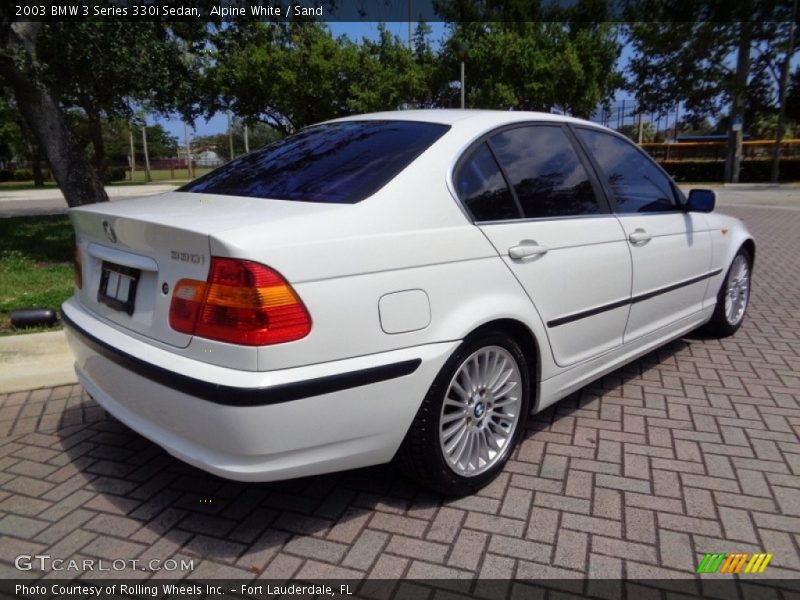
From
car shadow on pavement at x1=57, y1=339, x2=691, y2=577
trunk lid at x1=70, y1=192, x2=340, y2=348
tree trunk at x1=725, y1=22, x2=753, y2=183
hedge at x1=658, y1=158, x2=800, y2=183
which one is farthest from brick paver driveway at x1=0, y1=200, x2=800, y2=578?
hedge at x1=658, y1=158, x2=800, y2=183

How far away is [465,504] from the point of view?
8.88ft

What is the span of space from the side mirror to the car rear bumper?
98.3 inches

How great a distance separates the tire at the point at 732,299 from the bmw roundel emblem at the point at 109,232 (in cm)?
413

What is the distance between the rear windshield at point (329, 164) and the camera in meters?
2.55

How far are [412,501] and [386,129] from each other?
1.73m

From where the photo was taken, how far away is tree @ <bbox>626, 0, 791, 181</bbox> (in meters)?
27.5

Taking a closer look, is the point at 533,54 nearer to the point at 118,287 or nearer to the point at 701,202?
the point at 701,202

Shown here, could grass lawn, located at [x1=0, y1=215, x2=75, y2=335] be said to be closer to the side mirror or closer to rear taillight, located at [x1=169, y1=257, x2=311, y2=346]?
rear taillight, located at [x1=169, y1=257, x2=311, y2=346]

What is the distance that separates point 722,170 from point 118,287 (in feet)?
111

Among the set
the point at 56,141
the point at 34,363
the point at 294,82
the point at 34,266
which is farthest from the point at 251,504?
the point at 294,82

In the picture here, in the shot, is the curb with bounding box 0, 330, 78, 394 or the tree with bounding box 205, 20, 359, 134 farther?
the tree with bounding box 205, 20, 359, 134

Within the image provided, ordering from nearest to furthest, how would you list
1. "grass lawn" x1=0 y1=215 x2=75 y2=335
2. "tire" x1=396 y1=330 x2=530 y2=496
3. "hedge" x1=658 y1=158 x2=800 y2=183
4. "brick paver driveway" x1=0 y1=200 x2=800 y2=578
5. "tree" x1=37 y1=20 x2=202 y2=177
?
"brick paver driveway" x1=0 y1=200 x2=800 y2=578 → "tire" x1=396 y1=330 x2=530 y2=496 → "grass lawn" x1=0 y1=215 x2=75 y2=335 → "tree" x1=37 y1=20 x2=202 y2=177 → "hedge" x1=658 y1=158 x2=800 y2=183

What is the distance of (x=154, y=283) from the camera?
2.38m

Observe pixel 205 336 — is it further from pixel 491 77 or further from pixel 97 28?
pixel 491 77
